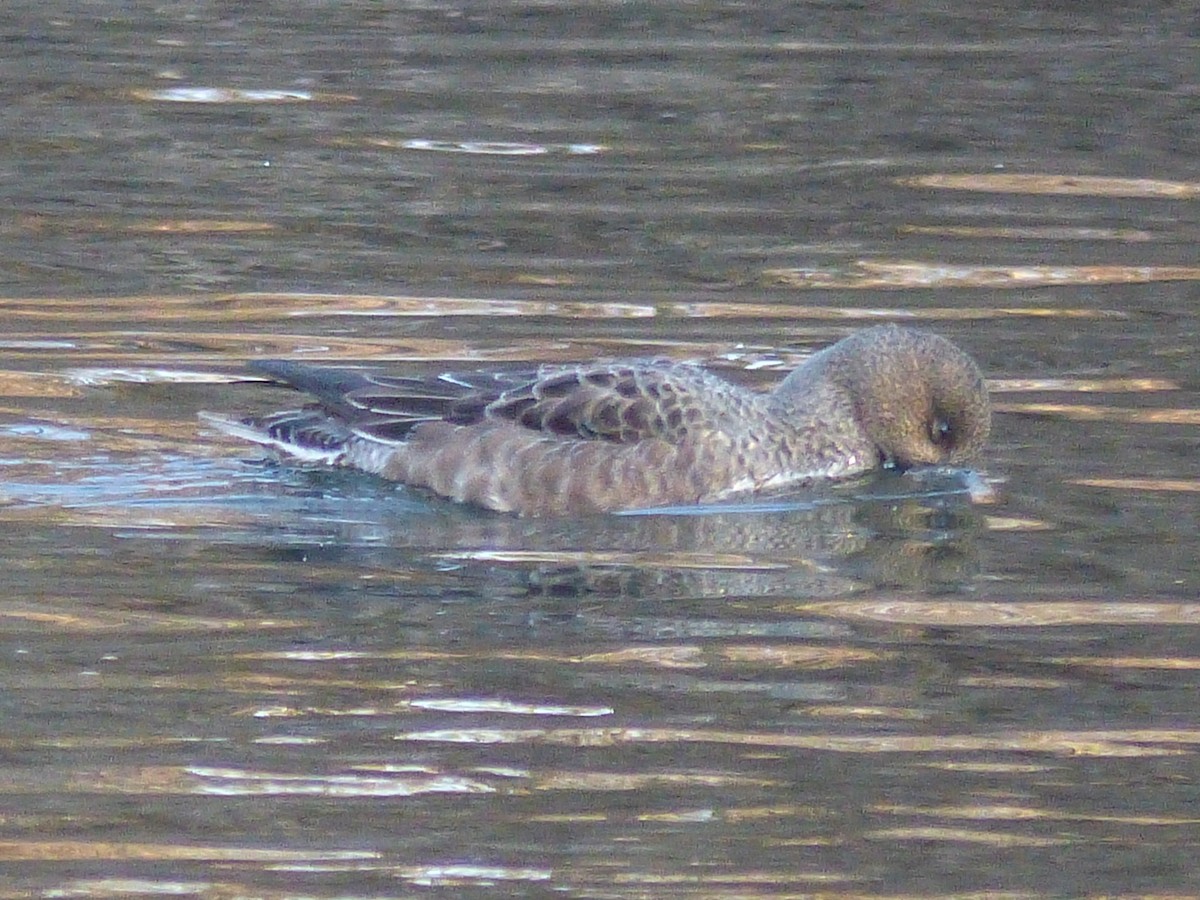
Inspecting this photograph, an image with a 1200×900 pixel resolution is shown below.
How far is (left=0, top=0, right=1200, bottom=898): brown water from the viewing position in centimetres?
597

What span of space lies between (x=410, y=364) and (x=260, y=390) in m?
0.65

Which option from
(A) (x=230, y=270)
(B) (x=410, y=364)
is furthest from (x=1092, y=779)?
(A) (x=230, y=270)

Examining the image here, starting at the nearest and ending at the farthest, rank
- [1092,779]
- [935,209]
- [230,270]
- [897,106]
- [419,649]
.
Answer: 1. [1092,779]
2. [419,649]
3. [230,270]
4. [935,209]
5. [897,106]

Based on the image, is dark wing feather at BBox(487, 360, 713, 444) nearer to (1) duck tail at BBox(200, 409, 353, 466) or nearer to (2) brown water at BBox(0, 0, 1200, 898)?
(2) brown water at BBox(0, 0, 1200, 898)

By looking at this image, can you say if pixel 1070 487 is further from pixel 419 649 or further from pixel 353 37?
pixel 353 37

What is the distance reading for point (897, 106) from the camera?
1602cm

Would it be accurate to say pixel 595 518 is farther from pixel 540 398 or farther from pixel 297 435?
pixel 297 435

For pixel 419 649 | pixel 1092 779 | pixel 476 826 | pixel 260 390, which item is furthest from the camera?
pixel 260 390

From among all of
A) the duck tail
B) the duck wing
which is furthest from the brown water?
the duck wing

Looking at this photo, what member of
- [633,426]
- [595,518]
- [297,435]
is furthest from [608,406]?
[297,435]

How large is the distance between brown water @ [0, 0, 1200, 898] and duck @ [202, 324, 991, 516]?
147 mm

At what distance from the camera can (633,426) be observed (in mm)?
8938

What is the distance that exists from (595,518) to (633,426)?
37cm

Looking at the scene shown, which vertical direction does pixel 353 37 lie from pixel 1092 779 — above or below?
above
